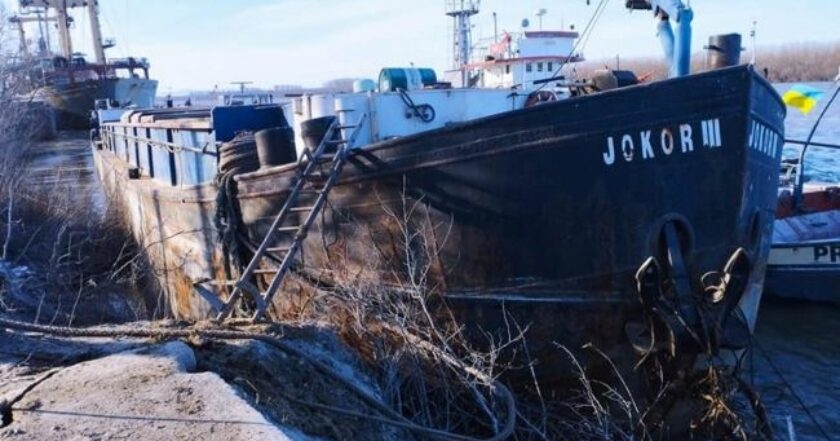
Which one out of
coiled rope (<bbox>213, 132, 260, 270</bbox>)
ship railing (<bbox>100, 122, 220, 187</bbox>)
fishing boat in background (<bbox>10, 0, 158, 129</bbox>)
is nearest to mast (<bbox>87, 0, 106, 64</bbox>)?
fishing boat in background (<bbox>10, 0, 158, 129</bbox>)

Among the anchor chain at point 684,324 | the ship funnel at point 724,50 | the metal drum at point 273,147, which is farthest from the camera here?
the metal drum at point 273,147

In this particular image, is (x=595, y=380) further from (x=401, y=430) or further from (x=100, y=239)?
(x=100, y=239)

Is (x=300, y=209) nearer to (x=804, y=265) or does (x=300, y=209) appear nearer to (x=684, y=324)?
(x=684, y=324)

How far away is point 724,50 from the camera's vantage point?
5.49 m

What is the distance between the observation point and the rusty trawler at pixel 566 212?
16.2 ft

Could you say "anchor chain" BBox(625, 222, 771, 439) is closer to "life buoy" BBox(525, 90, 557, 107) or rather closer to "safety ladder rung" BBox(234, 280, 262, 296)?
"safety ladder rung" BBox(234, 280, 262, 296)

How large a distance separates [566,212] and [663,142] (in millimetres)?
864

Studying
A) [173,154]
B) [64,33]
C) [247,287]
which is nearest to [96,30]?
Answer: [64,33]

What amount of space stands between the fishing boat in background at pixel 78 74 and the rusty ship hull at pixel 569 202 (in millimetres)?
41305

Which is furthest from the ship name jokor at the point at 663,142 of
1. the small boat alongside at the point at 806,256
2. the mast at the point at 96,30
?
the mast at the point at 96,30

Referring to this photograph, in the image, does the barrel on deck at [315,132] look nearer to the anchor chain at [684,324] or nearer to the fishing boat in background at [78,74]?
the anchor chain at [684,324]

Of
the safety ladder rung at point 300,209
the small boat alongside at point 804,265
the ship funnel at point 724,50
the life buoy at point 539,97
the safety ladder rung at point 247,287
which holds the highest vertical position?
the ship funnel at point 724,50

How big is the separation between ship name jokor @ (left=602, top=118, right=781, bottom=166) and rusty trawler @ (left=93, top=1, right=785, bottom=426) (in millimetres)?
10

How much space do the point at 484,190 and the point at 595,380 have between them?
1.79m
